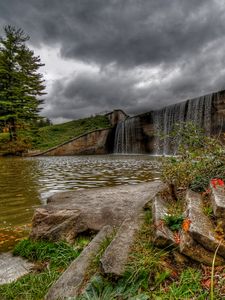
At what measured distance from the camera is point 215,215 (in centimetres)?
218

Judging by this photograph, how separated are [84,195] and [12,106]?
1029 inches

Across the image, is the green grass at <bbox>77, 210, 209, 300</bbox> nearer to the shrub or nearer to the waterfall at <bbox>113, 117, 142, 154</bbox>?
the shrub

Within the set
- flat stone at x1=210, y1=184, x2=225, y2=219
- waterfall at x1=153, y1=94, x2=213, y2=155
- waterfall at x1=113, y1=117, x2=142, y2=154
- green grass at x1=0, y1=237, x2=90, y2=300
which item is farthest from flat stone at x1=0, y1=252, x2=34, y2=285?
waterfall at x1=113, y1=117, x2=142, y2=154

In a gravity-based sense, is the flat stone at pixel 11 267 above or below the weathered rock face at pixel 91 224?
below

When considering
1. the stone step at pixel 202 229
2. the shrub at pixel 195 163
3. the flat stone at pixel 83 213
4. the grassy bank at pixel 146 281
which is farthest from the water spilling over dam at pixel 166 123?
the grassy bank at pixel 146 281

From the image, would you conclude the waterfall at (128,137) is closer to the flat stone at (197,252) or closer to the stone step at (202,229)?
the stone step at (202,229)

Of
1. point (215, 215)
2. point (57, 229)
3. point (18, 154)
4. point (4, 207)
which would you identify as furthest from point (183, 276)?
point (18, 154)

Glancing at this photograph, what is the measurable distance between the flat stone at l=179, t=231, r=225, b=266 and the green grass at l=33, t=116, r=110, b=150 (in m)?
28.6

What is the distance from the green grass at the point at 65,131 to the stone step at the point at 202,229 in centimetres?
2820

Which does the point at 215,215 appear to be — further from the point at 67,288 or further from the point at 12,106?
the point at 12,106

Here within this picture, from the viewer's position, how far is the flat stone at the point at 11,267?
8.11ft

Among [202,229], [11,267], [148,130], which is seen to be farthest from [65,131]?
[202,229]

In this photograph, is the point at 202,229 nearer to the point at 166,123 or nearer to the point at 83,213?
the point at 83,213

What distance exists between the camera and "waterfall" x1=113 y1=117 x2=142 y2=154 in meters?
28.6
